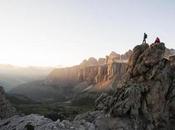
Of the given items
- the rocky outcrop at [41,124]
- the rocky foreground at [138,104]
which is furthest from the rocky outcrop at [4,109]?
the rocky outcrop at [41,124]

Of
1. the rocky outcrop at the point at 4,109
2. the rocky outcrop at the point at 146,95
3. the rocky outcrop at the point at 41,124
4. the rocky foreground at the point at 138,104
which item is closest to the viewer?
the rocky outcrop at the point at 41,124

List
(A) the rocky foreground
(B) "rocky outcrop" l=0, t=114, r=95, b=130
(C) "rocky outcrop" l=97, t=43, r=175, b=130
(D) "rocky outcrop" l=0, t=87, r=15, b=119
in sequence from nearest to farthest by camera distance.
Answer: (B) "rocky outcrop" l=0, t=114, r=95, b=130
(A) the rocky foreground
(C) "rocky outcrop" l=97, t=43, r=175, b=130
(D) "rocky outcrop" l=0, t=87, r=15, b=119

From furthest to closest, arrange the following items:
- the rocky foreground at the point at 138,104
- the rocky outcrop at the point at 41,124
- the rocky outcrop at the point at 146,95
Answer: the rocky outcrop at the point at 146,95, the rocky foreground at the point at 138,104, the rocky outcrop at the point at 41,124

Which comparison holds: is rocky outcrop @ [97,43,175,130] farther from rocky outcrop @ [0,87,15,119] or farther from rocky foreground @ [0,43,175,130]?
rocky outcrop @ [0,87,15,119]

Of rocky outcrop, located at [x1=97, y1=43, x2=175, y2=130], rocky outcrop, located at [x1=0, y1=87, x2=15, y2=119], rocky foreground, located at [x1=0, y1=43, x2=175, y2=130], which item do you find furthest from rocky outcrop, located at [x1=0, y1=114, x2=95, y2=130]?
→ rocky outcrop, located at [x1=0, y1=87, x2=15, y2=119]

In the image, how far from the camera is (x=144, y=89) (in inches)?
3329

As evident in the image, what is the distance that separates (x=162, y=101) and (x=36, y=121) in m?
34.0

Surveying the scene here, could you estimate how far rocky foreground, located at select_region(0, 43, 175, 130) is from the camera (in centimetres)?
7538

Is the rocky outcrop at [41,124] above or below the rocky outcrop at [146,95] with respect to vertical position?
below

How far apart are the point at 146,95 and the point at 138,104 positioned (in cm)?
386

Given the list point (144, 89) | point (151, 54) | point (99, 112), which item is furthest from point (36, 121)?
point (151, 54)

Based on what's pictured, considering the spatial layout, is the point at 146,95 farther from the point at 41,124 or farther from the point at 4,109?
the point at 4,109

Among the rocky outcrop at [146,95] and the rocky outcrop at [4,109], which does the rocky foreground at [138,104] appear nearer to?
the rocky outcrop at [146,95]

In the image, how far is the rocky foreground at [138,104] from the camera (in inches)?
2968
